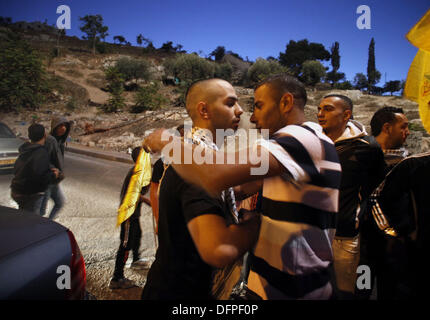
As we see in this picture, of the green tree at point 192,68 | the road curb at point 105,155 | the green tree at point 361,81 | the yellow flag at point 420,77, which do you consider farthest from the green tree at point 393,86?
the yellow flag at point 420,77

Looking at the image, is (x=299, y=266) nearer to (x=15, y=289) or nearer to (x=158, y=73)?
(x=15, y=289)

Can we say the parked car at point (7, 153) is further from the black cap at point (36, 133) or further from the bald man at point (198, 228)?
the bald man at point (198, 228)

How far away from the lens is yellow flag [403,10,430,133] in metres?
1.08

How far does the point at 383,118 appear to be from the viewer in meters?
2.80

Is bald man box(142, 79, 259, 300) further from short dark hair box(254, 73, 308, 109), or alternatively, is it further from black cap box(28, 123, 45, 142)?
black cap box(28, 123, 45, 142)

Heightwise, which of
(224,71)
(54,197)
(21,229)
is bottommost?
(54,197)

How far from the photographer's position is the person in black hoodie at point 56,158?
3.59m

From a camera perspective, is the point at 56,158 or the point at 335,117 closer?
the point at 335,117

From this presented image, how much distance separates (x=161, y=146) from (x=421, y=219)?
5.39 feet

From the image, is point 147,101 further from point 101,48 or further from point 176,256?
Result: point 101,48

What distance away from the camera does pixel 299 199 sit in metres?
1.06

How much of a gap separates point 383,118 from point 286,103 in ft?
7.54

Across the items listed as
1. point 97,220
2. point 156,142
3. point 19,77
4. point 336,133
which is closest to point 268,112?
point 156,142
